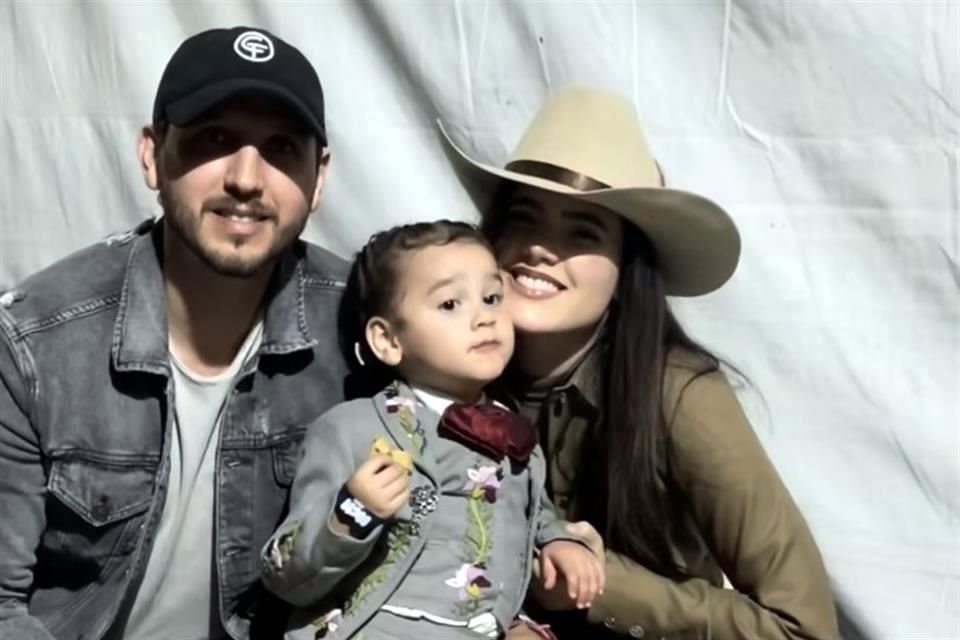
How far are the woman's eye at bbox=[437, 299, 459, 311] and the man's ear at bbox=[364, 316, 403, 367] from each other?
0.23 ft

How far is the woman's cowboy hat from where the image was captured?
1698 mm

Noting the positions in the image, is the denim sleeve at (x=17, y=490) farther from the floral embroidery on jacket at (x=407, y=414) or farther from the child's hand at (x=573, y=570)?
the child's hand at (x=573, y=570)

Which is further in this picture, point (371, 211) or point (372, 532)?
point (371, 211)

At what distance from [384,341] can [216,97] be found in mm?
332

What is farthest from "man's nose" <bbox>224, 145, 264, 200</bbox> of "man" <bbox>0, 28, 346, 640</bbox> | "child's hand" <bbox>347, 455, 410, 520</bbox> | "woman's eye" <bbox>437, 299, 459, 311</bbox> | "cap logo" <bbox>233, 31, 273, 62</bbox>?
"child's hand" <bbox>347, 455, 410, 520</bbox>

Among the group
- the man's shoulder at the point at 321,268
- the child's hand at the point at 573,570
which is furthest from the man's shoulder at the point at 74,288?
the child's hand at the point at 573,570

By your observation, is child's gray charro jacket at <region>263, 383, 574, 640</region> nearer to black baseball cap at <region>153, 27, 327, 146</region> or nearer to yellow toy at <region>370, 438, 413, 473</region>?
yellow toy at <region>370, 438, 413, 473</region>

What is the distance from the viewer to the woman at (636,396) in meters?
1.69

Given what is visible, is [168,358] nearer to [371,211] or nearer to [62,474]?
[62,474]

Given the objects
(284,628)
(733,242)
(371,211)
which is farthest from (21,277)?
(733,242)

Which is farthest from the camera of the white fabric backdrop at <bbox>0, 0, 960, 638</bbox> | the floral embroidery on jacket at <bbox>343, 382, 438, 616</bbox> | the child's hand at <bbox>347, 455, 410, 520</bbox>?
the white fabric backdrop at <bbox>0, 0, 960, 638</bbox>

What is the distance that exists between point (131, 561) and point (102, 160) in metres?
0.73

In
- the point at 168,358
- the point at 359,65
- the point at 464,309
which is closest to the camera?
the point at 464,309

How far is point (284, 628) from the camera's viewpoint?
1.74 metres
